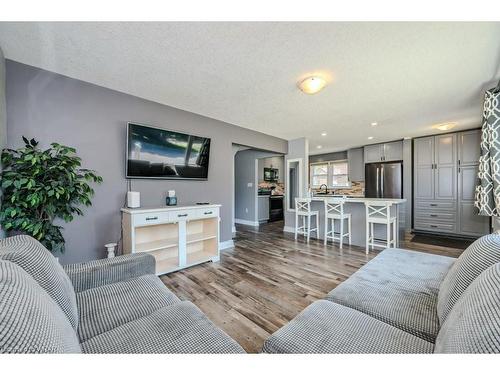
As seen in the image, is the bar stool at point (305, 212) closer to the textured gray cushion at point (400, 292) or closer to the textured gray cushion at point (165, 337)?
the textured gray cushion at point (400, 292)

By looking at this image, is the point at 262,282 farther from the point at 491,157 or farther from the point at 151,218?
the point at 491,157

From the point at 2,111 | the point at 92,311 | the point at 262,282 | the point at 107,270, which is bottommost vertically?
the point at 262,282

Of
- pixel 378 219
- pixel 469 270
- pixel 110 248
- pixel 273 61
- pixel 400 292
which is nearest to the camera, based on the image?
pixel 469 270

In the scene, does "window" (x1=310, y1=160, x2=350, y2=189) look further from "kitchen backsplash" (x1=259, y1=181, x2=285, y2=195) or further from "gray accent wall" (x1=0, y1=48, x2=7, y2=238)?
"gray accent wall" (x1=0, y1=48, x2=7, y2=238)

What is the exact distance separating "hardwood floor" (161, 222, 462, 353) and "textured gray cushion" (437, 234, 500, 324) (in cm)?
114

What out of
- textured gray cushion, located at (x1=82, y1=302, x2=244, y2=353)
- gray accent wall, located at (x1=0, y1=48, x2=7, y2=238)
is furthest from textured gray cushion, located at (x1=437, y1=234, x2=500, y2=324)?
gray accent wall, located at (x1=0, y1=48, x2=7, y2=238)

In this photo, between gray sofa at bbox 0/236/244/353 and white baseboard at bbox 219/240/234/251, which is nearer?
gray sofa at bbox 0/236/244/353

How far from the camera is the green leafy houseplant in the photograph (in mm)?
1753

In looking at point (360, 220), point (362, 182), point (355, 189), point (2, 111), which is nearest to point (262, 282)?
point (360, 220)

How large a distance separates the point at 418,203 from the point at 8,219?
7.02 meters

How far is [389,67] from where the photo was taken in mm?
2129

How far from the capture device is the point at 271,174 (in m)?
7.12

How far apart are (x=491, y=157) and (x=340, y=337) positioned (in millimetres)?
3165

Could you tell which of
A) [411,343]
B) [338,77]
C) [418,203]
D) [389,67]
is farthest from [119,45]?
[418,203]
